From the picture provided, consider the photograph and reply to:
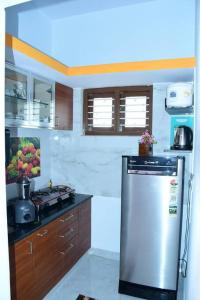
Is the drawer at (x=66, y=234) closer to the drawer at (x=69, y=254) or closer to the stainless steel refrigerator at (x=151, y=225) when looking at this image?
the drawer at (x=69, y=254)

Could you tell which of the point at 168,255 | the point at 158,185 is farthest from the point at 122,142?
the point at 168,255

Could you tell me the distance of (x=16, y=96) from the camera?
212 cm

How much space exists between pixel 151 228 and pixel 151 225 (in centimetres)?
3

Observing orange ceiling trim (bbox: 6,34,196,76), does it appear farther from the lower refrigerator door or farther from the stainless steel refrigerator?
the lower refrigerator door

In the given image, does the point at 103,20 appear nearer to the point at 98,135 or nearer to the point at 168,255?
the point at 98,135

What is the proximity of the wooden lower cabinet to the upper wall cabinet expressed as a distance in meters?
1.01

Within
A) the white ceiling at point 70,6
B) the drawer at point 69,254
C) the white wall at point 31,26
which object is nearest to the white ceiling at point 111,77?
the white wall at point 31,26

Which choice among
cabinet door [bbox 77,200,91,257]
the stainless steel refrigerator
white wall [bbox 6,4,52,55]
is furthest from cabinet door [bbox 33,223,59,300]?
white wall [bbox 6,4,52,55]

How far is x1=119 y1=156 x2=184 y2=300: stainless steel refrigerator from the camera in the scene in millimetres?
2146

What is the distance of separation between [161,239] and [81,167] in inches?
53.7

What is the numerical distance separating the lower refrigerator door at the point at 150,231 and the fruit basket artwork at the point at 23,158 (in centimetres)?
118

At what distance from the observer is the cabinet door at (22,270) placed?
1.73 metres

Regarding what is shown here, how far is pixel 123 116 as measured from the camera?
2979 mm

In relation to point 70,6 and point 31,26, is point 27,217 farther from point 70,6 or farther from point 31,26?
point 70,6
